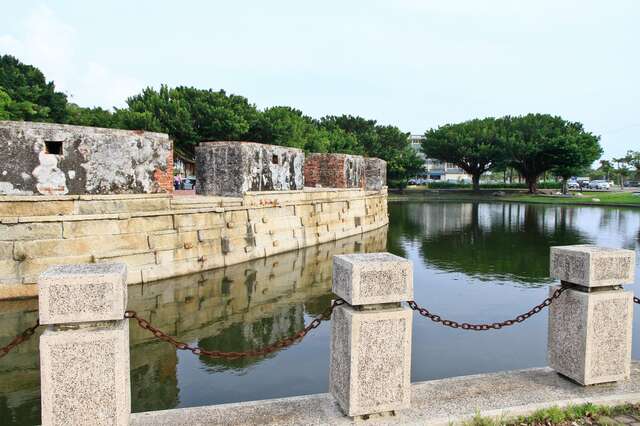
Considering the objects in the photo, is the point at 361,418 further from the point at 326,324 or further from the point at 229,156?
the point at 229,156

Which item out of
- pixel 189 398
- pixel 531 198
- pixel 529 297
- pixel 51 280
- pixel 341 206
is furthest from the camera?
pixel 531 198

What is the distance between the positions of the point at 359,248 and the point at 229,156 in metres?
5.21

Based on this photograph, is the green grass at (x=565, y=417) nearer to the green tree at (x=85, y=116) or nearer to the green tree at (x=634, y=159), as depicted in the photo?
the green tree at (x=85, y=116)

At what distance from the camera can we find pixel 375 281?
3342mm

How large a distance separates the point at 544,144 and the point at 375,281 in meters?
44.8

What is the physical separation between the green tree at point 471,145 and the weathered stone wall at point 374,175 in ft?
85.0

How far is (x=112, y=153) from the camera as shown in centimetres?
920

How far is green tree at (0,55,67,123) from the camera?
96.4 feet

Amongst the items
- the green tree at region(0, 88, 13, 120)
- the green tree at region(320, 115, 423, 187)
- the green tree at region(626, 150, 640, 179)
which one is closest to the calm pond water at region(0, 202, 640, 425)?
the green tree at region(0, 88, 13, 120)

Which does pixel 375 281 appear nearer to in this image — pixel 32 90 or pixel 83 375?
pixel 83 375

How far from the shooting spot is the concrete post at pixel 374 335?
3.33m

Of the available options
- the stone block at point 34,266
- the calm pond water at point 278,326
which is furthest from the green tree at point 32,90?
the calm pond water at point 278,326

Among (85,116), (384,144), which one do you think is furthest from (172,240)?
(384,144)

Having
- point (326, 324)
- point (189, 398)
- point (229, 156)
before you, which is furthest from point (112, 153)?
point (189, 398)
